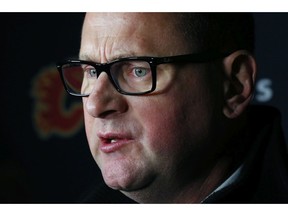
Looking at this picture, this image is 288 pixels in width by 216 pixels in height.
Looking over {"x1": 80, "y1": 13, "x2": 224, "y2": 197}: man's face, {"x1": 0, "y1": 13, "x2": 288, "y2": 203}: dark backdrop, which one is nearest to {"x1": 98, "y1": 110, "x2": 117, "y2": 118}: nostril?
{"x1": 80, "y1": 13, "x2": 224, "y2": 197}: man's face

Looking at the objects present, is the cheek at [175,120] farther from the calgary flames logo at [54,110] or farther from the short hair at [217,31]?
the calgary flames logo at [54,110]

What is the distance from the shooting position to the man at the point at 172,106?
881 mm

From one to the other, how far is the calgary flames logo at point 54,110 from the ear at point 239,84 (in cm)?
37

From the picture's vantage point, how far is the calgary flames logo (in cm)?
115

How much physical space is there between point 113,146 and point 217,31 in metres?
0.26

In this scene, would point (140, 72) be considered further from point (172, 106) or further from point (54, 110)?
point (54, 110)

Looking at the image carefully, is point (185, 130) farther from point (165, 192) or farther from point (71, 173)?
point (71, 173)

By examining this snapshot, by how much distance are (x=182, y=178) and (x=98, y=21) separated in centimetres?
31

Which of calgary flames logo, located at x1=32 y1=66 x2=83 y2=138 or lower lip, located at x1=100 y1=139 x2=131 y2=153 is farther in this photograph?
calgary flames logo, located at x1=32 y1=66 x2=83 y2=138

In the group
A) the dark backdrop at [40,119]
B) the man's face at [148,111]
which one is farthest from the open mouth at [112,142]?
the dark backdrop at [40,119]

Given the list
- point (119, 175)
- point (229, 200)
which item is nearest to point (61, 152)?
point (119, 175)

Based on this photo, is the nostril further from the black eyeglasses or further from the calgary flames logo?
the calgary flames logo

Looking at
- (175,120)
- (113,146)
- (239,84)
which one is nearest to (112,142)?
(113,146)

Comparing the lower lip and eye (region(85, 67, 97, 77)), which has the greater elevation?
eye (region(85, 67, 97, 77))
